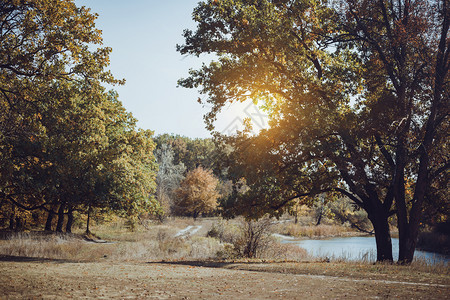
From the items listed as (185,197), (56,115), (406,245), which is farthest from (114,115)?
(185,197)

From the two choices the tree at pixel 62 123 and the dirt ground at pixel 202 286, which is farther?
the tree at pixel 62 123

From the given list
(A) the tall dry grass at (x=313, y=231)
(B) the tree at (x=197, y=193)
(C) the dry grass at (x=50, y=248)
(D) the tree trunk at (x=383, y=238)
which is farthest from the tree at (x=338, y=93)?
(B) the tree at (x=197, y=193)

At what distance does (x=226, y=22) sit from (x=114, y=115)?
10744 millimetres

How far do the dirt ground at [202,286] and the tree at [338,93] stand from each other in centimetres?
472

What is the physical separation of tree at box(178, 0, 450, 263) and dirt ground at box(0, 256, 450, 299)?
4720 millimetres

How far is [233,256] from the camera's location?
18.5 metres

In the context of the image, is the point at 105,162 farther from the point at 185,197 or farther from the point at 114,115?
the point at 185,197

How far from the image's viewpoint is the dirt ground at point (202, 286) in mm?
7312

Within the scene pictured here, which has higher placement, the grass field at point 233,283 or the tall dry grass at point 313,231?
the grass field at point 233,283

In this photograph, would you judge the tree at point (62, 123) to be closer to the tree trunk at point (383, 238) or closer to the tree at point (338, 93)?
the tree at point (338, 93)

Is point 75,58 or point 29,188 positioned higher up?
point 75,58

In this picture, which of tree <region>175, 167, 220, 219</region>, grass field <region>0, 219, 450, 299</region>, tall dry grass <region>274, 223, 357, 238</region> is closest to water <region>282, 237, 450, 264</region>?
tall dry grass <region>274, 223, 357, 238</region>

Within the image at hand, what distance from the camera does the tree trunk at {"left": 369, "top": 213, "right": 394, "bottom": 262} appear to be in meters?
15.0

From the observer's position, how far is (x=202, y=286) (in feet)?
28.3
